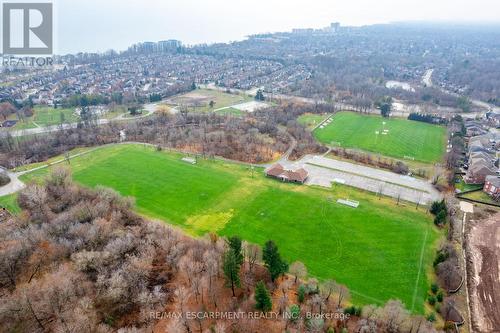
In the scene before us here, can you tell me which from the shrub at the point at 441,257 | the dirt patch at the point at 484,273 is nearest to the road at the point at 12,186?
the shrub at the point at 441,257

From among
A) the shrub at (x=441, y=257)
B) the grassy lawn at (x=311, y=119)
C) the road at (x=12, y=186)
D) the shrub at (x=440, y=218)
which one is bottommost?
the shrub at (x=441, y=257)

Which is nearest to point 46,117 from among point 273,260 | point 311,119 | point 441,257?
point 311,119

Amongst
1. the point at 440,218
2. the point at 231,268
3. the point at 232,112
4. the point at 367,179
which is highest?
the point at 232,112

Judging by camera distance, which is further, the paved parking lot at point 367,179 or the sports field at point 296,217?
the paved parking lot at point 367,179

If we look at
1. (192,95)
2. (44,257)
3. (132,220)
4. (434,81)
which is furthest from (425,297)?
(434,81)

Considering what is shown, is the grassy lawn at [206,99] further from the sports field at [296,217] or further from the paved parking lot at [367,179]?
the paved parking lot at [367,179]


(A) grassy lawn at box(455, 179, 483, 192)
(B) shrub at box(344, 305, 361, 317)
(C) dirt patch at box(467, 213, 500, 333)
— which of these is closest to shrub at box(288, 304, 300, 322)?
(B) shrub at box(344, 305, 361, 317)

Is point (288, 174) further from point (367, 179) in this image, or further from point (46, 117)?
point (46, 117)
